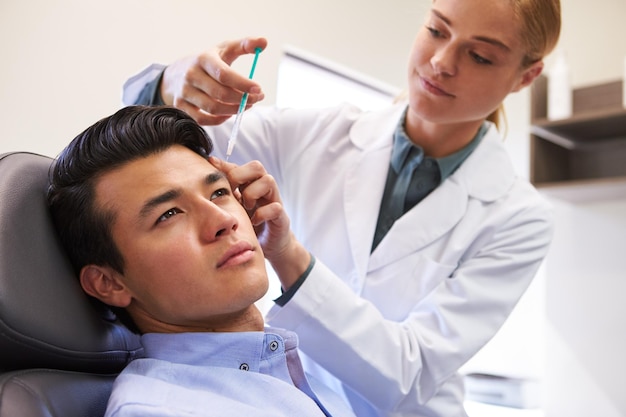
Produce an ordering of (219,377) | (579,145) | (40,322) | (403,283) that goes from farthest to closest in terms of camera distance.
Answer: (579,145) → (403,283) → (219,377) → (40,322)

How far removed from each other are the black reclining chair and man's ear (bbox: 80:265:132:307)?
0.08 ft

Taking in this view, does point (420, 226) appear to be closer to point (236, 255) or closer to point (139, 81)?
point (236, 255)

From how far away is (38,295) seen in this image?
3.18 ft

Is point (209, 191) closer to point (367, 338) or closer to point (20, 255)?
point (20, 255)

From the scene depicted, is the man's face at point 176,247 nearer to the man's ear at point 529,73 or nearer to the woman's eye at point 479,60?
the woman's eye at point 479,60

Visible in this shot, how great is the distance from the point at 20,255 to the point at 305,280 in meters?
0.57

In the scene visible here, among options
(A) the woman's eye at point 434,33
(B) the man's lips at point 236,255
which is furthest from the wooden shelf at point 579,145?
(B) the man's lips at point 236,255

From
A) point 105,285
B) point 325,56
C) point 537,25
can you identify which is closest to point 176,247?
point 105,285

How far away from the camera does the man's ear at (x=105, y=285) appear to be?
1144mm

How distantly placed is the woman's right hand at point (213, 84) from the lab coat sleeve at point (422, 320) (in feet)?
1.24

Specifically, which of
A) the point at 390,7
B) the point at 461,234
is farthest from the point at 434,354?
the point at 390,7

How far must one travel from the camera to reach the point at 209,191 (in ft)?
3.92

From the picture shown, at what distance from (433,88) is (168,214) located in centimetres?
73

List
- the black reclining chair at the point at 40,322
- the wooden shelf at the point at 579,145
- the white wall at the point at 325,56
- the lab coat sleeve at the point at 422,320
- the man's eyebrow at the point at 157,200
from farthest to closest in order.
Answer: the wooden shelf at the point at 579,145 < the white wall at the point at 325,56 < the lab coat sleeve at the point at 422,320 < the man's eyebrow at the point at 157,200 < the black reclining chair at the point at 40,322
